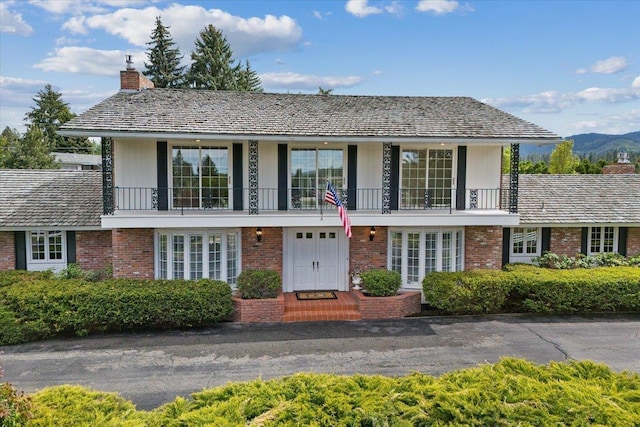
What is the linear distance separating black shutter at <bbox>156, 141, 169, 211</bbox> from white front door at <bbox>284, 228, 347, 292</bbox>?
4.46m

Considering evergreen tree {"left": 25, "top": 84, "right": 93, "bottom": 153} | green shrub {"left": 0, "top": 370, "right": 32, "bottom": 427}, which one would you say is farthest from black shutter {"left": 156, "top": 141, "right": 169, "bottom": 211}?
evergreen tree {"left": 25, "top": 84, "right": 93, "bottom": 153}

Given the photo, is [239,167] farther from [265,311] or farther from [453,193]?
[453,193]

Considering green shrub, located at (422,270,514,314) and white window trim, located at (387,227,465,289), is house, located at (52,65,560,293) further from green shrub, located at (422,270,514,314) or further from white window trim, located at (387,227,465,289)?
green shrub, located at (422,270,514,314)

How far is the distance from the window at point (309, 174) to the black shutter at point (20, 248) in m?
9.17

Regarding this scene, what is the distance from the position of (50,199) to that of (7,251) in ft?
7.33

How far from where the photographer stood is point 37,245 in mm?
14828

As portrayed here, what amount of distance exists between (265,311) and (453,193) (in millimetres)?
7741

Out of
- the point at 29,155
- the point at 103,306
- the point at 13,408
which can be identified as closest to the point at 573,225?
the point at 103,306

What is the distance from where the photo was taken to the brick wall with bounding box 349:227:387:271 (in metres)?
14.9

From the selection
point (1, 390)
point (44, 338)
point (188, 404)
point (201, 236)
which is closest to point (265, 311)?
point (201, 236)

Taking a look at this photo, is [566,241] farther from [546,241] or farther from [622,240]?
[622,240]

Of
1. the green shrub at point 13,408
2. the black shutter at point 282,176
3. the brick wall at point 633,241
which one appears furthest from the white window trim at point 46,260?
the brick wall at point 633,241

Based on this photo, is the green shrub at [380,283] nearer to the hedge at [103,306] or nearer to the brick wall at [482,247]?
the brick wall at [482,247]

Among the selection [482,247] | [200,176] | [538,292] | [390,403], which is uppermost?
[200,176]
